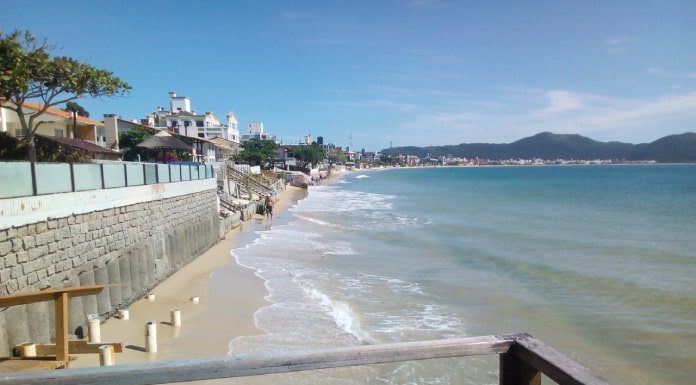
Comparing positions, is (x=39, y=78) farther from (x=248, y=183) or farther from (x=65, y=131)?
(x=248, y=183)

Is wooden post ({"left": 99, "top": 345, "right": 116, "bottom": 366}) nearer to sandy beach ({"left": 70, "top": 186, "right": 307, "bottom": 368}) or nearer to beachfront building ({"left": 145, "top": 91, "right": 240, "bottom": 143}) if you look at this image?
sandy beach ({"left": 70, "top": 186, "right": 307, "bottom": 368})

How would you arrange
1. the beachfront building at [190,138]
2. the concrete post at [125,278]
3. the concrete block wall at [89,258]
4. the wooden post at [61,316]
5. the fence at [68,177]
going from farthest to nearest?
the beachfront building at [190,138] → the concrete post at [125,278] → the fence at [68,177] → the concrete block wall at [89,258] → the wooden post at [61,316]

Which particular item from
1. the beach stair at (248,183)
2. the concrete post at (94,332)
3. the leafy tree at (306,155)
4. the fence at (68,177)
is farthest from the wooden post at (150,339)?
the leafy tree at (306,155)

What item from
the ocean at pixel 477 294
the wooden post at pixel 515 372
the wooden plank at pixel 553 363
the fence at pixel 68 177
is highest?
the fence at pixel 68 177

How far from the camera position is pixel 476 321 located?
10703mm

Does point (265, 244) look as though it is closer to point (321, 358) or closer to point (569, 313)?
point (569, 313)

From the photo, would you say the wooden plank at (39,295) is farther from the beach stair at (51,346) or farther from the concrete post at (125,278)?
the concrete post at (125,278)

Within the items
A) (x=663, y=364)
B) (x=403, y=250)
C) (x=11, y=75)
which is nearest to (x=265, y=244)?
(x=403, y=250)

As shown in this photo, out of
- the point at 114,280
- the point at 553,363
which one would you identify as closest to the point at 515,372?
the point at 553,363

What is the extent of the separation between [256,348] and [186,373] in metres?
7.04

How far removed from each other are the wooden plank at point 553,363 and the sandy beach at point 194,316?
279 inches

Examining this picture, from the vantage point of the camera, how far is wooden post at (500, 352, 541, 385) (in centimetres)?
203

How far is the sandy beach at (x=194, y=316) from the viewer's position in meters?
8.39

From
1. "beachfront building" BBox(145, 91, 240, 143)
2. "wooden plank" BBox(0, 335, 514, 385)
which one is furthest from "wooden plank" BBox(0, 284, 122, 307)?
"beachfront building" BBox(145, 91, 240, 143)
